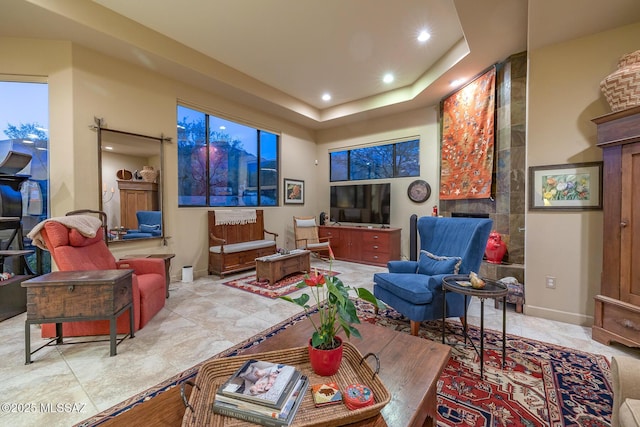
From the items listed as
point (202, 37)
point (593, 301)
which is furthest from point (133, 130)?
point (593, 301)

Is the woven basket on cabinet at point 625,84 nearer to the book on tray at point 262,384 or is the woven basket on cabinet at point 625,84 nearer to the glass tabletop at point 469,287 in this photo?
the glass tabletop at point 469,287

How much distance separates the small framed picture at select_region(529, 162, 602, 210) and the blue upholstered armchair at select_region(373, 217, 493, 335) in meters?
0.88

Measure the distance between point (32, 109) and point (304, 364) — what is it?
429 centimetres

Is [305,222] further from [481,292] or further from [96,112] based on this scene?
[481,292]

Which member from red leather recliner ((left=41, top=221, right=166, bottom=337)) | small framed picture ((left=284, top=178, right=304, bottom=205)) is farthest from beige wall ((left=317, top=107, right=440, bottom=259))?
red leather recliner ((left=41, top=221, right=166, bottom=337))

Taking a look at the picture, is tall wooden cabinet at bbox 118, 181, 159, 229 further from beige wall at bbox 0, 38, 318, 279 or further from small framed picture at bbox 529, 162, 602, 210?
small framed picture at bbox 529, 162, 602, 210

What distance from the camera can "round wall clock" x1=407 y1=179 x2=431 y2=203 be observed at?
504cm

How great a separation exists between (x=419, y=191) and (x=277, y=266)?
3.04m

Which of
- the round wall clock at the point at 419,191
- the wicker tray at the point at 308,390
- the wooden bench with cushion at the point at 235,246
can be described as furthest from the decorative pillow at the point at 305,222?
the wicker tray at the point at 308,390

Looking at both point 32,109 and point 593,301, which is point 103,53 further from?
point 593,301

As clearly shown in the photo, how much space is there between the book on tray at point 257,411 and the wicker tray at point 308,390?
0.02m

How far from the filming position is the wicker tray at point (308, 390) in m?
0.89

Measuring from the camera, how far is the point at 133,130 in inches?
144

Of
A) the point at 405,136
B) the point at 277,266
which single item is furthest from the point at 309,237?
the point at 405,136
